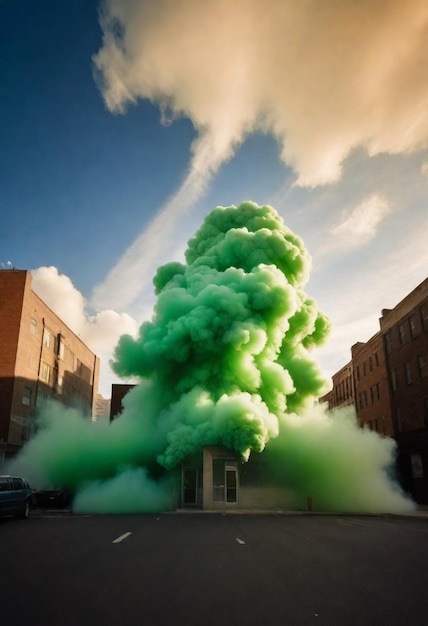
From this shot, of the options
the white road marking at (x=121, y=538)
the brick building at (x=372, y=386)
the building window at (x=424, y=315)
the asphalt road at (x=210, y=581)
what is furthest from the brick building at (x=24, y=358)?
the building window at (x=424, y=315)

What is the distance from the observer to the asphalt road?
509 centimetres

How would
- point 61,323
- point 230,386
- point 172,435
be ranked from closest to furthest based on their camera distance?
point 172,435 → point 230,386 → point 61,323

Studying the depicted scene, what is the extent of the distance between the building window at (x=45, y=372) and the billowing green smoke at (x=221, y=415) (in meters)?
8.78

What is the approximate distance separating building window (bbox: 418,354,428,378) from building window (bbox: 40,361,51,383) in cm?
2963

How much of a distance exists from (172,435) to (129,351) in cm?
719

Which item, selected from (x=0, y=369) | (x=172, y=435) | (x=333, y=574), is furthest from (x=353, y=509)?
(x=0, y=369)

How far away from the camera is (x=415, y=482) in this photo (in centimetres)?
3048

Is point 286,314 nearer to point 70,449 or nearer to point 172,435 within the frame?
point 172,435

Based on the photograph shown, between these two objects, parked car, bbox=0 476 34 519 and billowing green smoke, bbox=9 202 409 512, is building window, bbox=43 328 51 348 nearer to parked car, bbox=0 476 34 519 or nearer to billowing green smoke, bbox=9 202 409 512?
billowing green smoke, bbox=9 202 409 512

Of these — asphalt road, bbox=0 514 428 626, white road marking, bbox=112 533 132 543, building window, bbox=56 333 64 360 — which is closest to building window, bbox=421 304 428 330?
asphalt road, bbox=0 514 428 626

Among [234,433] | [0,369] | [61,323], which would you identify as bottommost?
[234,433]

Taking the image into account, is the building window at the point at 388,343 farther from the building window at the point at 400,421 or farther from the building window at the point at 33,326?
the building window at the point at 33,326

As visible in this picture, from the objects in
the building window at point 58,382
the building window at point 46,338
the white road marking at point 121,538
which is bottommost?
the white road marking at point 121,538

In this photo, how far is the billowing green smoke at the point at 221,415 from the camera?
24922 mm
